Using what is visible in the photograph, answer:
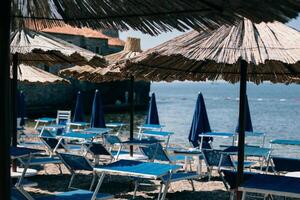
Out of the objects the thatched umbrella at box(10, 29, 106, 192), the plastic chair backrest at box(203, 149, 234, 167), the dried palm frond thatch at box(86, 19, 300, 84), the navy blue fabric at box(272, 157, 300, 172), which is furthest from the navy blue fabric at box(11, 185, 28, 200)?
the navy blue fabric at box(272, 157, 300, 172)

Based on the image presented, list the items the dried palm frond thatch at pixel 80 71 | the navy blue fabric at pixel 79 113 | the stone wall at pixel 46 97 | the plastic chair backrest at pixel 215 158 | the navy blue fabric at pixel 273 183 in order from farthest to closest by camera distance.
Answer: the stone wall at pixel 46 97
the navy blue fabric at pixel 79 113
the dried palm frond thatch at pixel 80 71
the plastic chair backrest at pixel 215 158
the navy blue fabric at pixel 273 183

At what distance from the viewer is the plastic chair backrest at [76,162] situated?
6.27 meters

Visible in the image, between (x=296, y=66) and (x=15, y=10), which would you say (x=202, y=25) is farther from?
(x=296, y=66)

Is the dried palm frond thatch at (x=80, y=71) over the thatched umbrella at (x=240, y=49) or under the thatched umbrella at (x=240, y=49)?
under

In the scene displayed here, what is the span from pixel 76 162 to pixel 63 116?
8982mm

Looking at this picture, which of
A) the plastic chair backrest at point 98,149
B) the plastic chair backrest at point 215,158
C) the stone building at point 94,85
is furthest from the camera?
the stone building at point 94,85

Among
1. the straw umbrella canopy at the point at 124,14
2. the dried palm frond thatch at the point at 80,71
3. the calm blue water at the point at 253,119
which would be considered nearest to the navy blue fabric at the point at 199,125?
the calm blue water at the point at 253,119

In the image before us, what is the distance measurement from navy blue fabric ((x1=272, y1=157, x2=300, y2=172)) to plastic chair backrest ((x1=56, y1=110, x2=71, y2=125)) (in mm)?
8558

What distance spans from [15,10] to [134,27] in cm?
100

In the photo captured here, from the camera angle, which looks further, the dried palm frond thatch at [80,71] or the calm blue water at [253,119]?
the calm blue water at [253,119]

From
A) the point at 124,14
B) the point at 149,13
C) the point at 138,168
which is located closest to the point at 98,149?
the point at 138,168

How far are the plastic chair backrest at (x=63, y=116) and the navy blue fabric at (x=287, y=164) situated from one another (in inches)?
337

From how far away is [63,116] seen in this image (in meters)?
15.2

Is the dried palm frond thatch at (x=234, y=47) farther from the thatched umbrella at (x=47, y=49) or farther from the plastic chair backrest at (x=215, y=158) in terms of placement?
the plastic chair backrest at (x=215, y=158)
